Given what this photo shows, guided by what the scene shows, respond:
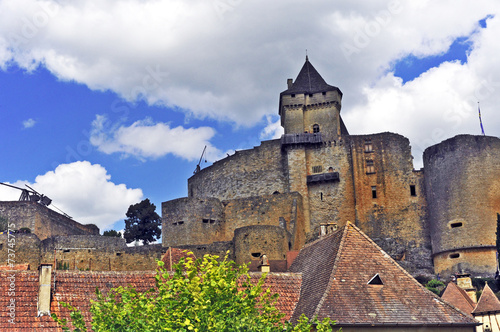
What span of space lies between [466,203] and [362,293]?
102ft

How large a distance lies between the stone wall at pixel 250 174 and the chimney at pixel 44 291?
3939cm

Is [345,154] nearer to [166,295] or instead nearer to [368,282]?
[368,282]

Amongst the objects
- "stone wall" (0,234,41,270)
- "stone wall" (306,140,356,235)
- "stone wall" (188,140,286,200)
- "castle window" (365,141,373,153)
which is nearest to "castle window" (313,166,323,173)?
"stone wall" (306,140,356,235)

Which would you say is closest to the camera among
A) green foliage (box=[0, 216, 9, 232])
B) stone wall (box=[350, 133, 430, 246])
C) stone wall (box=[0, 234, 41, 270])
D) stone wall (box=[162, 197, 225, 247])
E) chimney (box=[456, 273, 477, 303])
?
chimney (box=[456, 273, 477, 303])

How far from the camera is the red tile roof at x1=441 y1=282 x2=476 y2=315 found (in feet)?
115

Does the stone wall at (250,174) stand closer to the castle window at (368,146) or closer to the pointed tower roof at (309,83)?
the pointed tower roof at (309,83)

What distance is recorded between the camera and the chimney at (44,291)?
851 inches

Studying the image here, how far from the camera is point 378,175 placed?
57688 mm

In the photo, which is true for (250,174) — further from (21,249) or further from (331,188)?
(21,249)

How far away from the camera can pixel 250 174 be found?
6238cm

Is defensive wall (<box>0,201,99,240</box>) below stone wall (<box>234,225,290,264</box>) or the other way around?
the other way around

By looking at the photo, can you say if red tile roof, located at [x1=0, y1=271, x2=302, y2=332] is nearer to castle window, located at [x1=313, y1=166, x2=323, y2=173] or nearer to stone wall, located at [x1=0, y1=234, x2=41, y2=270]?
stone wall, located at [x1=0, y1=234, x2=41, y2=270]

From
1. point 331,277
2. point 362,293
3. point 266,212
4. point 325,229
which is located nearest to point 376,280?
point 362,293

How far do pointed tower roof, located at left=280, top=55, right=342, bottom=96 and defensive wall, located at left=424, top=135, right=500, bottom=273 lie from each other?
47.2ft
